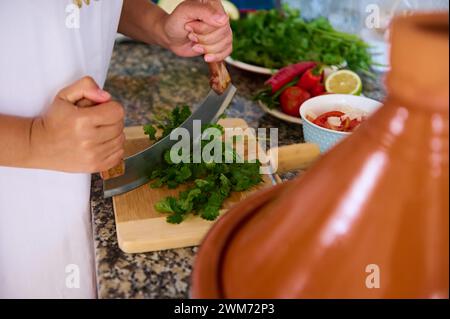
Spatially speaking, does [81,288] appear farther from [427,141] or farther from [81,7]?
[427,141]

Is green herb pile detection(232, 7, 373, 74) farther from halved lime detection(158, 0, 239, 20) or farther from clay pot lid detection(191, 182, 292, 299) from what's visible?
clay pot lid detection(191, 182, 292, 299)

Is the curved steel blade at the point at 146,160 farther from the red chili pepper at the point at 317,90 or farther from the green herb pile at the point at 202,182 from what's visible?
the red chili pepper at the point at 317,90


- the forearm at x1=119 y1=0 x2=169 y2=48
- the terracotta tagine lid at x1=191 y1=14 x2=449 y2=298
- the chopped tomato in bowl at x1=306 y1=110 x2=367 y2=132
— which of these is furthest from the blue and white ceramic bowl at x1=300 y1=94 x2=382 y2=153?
the terracotta tagine lid at x1=191 y1=14 x2=449 y2=298

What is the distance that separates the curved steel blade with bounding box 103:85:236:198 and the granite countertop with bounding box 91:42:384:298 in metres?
0.06

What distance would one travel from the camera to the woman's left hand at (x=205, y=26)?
127 cm

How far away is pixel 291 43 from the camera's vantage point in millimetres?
1946

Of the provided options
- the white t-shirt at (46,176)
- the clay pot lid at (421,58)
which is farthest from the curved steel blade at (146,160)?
the clay pot lid at (421,58)

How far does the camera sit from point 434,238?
1.51 feet

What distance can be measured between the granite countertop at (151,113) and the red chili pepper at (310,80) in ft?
0.45

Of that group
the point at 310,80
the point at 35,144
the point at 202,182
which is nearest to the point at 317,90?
the point at 310,80

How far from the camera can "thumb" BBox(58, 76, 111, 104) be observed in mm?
893

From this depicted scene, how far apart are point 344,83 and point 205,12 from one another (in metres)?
0.53

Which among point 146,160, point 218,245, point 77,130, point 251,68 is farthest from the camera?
point 251,68

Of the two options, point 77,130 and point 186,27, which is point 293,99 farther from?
point 77,130
